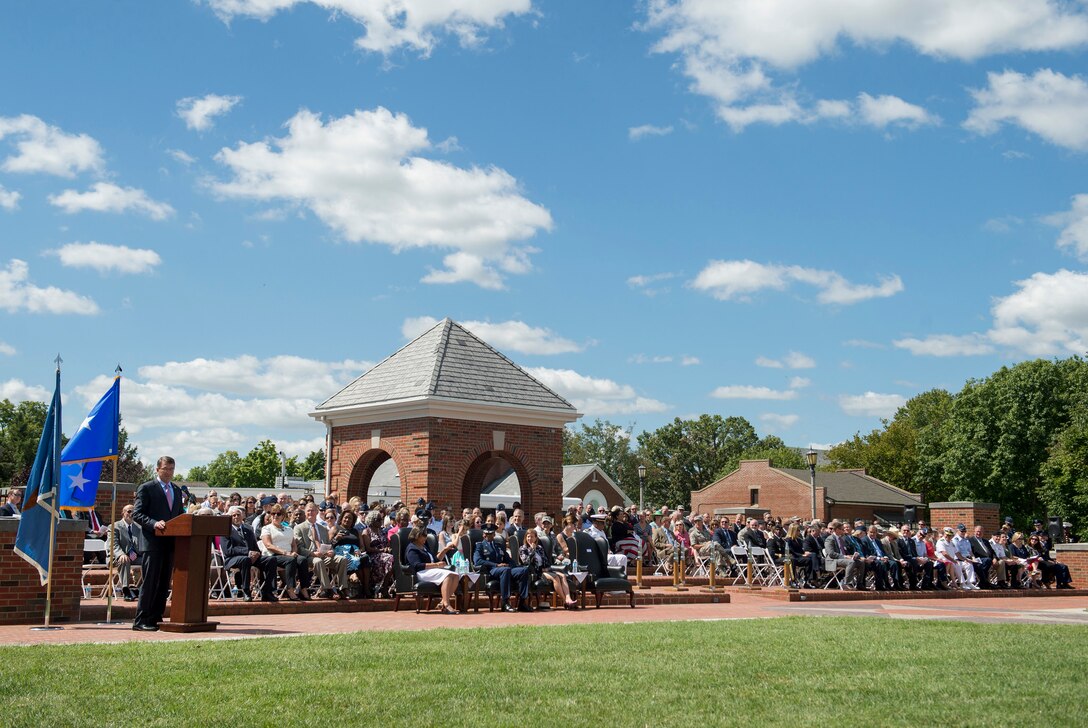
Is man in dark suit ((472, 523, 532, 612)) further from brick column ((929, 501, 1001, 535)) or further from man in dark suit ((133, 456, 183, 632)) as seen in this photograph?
brick column ((929, 501, 1001, 535))

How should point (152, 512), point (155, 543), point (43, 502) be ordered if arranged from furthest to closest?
1. point (43, 502)
2. point (152, 512)
3. point (155, 543)

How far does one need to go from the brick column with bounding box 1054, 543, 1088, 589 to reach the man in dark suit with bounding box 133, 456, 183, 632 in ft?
77.2

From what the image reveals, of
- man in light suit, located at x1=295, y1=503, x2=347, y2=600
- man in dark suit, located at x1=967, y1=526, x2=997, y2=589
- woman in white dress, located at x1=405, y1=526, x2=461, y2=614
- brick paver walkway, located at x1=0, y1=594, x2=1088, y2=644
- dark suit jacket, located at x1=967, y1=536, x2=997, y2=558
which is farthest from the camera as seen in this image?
dark suit jacket, located at x1=967, y1=536, x2=997, y2=558

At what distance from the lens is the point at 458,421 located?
24.3 m

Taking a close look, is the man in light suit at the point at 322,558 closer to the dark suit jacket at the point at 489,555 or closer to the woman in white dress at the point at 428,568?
the woman in white dress at the point at 428,568

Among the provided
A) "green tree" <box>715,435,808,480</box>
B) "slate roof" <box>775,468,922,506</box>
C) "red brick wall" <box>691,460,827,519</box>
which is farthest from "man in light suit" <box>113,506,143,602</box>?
"green tree" <box>715,435,808,480</box>

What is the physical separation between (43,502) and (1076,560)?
975 inches

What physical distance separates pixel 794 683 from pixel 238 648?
4819 millimetres

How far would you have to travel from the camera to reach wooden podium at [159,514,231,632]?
1089cm

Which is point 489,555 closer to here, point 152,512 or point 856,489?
point 152,512

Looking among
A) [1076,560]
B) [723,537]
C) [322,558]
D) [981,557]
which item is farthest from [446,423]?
[1076,560]

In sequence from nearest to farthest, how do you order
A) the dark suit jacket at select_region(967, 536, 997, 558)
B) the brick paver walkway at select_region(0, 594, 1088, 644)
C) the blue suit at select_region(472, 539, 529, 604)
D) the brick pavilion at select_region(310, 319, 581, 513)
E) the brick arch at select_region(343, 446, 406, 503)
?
the brick paver walkway at select_region(0, 594, 1088, 644) → the blue suit at select_region(472, 539, 529, 604) → the brick pavilion at select_region(310, 319, 581, 513) → the dark suit jacket at select_region(967, 536, 997, 558) → the brick arch at select_region(343, 446, 406, 503)

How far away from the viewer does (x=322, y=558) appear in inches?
610

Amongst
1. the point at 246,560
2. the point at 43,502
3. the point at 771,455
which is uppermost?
the point at 771,455
